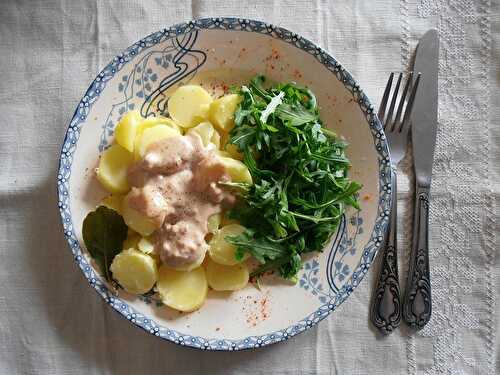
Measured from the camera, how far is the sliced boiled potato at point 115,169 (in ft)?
5.62

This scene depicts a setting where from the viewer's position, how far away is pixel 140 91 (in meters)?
1.79

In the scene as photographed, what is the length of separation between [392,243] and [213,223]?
23.3 inches

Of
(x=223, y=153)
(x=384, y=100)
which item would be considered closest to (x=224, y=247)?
(x=223, y=153)

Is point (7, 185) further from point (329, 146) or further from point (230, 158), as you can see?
point (329, 146)

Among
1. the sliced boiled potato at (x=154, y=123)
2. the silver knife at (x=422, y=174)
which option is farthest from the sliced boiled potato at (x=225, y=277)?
the silver knife at (x=422, y=174)

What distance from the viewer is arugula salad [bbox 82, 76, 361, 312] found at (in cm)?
166

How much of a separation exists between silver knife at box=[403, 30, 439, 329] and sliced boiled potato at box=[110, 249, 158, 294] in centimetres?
82

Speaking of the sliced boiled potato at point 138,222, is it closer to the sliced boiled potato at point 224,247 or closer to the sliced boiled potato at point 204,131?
the sliced boiled potato at point 224,247

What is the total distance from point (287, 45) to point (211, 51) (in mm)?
242

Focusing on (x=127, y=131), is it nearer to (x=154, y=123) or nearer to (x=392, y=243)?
(x=154, y=123)

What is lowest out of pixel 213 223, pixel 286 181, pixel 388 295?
pixel 388 295

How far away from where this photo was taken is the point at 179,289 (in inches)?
66.4

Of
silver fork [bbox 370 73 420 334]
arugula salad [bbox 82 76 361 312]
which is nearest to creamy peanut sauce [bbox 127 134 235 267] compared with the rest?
arugula salad [bbox 82 76 361 312]

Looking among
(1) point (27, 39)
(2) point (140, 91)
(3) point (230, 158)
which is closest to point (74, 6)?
(1) point (27, 39)
